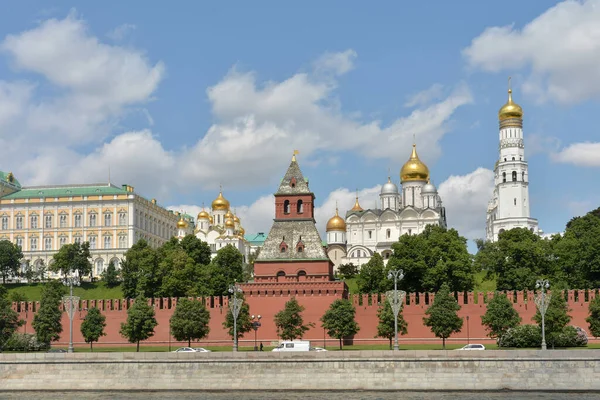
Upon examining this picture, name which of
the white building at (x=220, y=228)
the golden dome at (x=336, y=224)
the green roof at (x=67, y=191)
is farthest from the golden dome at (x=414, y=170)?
the green roof at (x=67, y=191)

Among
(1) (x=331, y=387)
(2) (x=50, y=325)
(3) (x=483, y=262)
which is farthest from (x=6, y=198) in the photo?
(1) (x=331, y=387)

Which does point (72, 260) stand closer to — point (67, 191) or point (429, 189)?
point (67, 191)

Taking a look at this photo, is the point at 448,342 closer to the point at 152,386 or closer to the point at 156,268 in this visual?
the point at 152,386

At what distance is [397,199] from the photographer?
424ft

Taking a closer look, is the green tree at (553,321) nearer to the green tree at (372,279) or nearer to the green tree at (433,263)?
the green tree at (433,263)

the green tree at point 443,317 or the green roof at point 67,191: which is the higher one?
the green roof at point 67,191

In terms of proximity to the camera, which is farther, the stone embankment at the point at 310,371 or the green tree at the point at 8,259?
the green tree at the point at 8,259

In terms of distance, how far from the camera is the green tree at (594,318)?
58.6 meters

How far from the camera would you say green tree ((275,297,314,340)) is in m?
60.3

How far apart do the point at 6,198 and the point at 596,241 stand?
80976mm

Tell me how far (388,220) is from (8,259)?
49.7 m

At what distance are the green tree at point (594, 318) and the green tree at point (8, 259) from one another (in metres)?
69.7

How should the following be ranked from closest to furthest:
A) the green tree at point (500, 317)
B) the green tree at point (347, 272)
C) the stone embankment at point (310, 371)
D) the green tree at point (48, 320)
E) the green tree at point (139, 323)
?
the stone embankment at point (310, 371), the green tree at point (500, 317), the green tree at point (139, 323), the green tree at point (48, 320), the green tree at point (347, 272)

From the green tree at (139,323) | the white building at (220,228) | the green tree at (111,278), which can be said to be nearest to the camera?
the green tree at (139,323)
